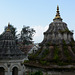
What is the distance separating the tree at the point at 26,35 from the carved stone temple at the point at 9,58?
17.5 metres

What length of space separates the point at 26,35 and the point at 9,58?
65.4 ft

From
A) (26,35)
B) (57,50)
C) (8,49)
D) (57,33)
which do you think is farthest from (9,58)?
(26,35)

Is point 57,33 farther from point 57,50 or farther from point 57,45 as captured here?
point 57,50

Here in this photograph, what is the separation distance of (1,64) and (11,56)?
65.1 inches

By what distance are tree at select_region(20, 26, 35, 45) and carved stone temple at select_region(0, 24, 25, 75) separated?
57.3ft

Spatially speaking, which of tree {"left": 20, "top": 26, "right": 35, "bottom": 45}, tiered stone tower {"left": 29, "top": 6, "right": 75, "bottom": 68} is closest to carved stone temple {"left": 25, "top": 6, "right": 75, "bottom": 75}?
tiered stone tower {"left": 29, "top": 6, "right": 75, "bottom": 68}

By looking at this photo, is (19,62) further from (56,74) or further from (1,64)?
(56,74)

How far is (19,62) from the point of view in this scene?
18.1m

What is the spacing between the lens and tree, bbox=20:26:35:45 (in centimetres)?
3628

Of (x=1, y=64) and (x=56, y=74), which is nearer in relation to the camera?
(x=56, y=74)

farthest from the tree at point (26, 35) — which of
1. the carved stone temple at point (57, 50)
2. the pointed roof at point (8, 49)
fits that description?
the carved stone temple at point (57, 50)

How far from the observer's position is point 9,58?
56.2 feet

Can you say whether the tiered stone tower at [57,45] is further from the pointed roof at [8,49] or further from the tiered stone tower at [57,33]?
the pointed roof at [8,49]

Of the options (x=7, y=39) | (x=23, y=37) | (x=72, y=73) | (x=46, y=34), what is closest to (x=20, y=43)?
(x=23, y=37)
